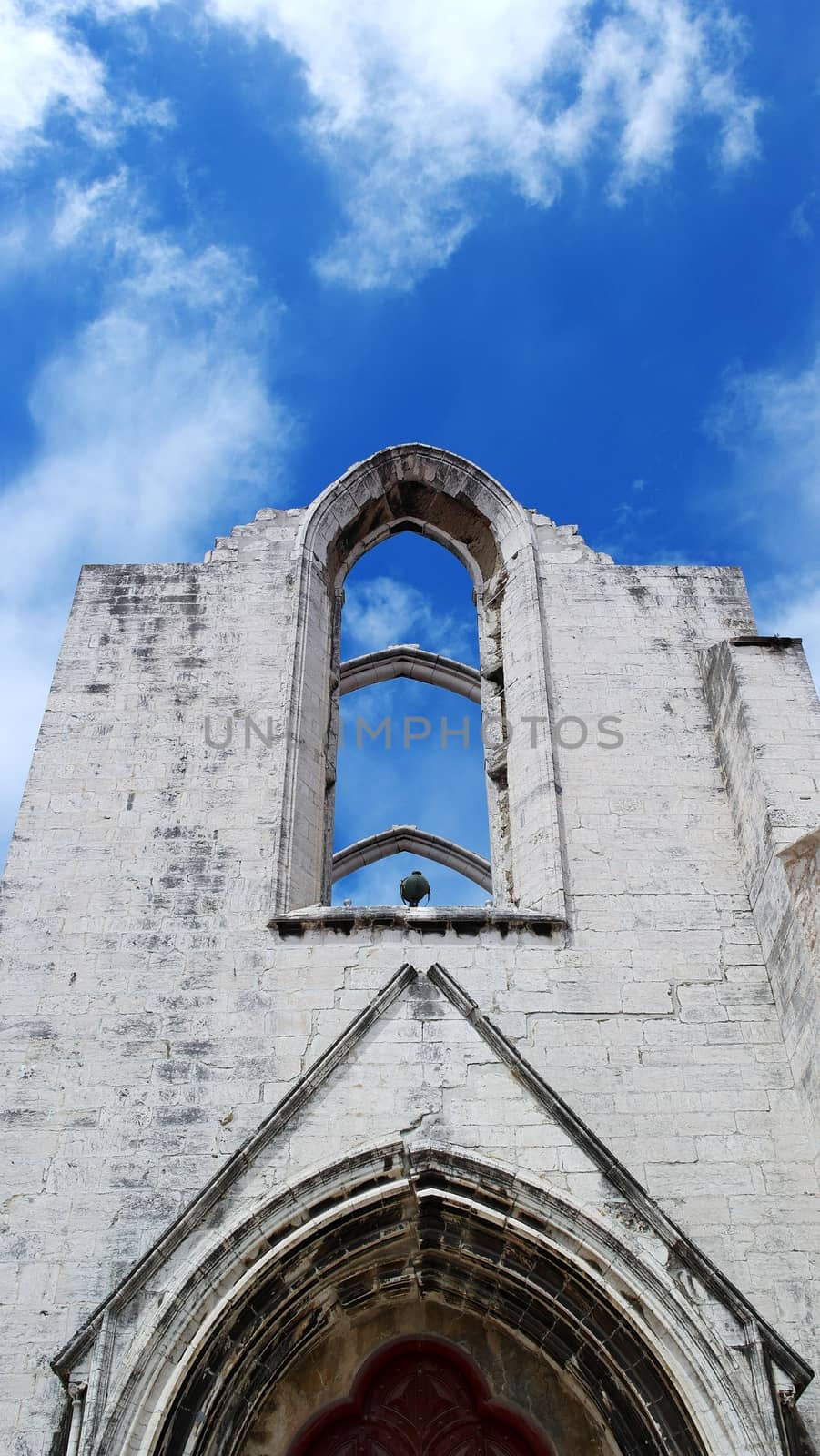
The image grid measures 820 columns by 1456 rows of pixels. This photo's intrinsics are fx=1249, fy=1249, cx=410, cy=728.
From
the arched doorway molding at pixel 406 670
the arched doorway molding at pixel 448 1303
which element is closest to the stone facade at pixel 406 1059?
the arched doorway molding at pixel 448 1303

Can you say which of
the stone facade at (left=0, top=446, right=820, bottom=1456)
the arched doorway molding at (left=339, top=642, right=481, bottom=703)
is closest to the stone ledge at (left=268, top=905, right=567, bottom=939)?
the stone facade at (left=0, top=446, right=820, bottom=1456)

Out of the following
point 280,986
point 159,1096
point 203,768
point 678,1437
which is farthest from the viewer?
point 203,768

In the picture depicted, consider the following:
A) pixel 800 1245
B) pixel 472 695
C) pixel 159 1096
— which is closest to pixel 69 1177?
pixel 159 1096

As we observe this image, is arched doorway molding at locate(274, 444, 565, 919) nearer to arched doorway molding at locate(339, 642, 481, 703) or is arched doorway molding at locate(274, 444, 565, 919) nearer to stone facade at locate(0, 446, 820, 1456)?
stone facade at locate(0, 446, 820, 1456)

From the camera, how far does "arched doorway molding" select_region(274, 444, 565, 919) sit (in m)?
7.89

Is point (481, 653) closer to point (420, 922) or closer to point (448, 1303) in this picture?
point (420, 922)

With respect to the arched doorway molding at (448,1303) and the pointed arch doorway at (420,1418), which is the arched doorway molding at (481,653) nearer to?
the arched doorway molding at (448,1303)

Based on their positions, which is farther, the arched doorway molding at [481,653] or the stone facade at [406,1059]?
the arched doorway molding at [481,653]

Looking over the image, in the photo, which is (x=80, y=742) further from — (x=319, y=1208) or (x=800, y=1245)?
(x=800, y=1245)

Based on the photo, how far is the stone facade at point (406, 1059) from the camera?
19.0 feet

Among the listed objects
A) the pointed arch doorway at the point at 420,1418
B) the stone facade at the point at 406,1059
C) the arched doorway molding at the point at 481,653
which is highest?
the arched doorway molding at the point at 481,653

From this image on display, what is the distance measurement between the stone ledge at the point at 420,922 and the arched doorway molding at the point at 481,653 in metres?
0.13

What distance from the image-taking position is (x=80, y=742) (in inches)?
320

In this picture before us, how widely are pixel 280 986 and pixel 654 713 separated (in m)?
3.22
